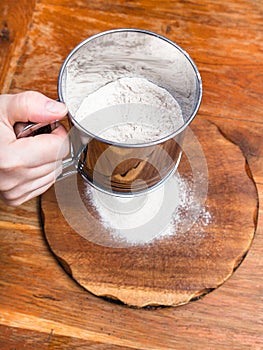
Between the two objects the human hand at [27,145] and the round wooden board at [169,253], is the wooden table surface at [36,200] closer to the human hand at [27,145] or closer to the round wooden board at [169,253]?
the round wooden board at [169,253]

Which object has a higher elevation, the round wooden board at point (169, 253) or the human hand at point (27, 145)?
the human hand at point (27, 145)

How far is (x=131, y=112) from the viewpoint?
682 mm

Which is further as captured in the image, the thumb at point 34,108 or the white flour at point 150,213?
the white flour at point 150,213

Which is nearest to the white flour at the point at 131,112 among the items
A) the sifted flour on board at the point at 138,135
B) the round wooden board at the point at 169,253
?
the sifted flour on board at the point at 138,135

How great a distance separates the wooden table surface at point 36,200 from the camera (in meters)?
0.66

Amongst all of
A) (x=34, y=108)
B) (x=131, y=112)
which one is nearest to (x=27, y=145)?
(x=34, y=108)

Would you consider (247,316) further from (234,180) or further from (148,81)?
(148,81)

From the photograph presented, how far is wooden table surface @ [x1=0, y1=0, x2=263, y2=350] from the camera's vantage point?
2.17ft

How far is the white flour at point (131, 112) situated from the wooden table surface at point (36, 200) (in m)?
0.13

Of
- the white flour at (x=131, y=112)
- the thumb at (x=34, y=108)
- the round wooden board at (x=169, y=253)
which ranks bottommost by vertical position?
the round wooden board at (x=169, y=253)

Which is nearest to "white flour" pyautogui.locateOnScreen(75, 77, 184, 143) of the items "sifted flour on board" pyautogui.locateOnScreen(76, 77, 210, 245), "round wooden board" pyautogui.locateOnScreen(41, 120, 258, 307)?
"sifted flour on board" pyautogui.locateOnScreen(76, 77, 210, 245)

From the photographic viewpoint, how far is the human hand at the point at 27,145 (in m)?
0.59

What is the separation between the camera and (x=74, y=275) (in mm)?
678

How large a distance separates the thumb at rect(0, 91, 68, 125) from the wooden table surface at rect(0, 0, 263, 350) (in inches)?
7.0
